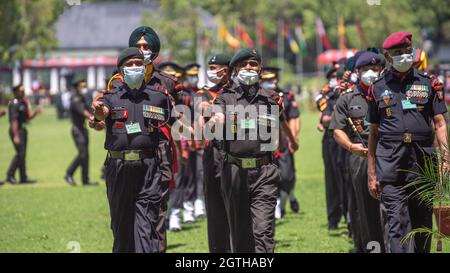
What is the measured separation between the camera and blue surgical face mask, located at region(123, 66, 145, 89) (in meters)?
9.88

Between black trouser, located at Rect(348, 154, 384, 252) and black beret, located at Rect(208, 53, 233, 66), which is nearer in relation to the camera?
black trouser, located at Rect(348, 154, 384, 252)

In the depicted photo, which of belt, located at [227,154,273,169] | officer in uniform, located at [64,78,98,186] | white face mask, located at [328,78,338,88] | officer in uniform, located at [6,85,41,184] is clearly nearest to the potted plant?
belt, located at [227,154,273,169]

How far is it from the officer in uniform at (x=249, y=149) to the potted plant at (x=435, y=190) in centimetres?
136

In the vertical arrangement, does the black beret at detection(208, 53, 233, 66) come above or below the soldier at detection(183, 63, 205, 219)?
above

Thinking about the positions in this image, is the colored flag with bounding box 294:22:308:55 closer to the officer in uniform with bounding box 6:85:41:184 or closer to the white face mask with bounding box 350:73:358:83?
the officer in uniform with bounding box 6:85:41:184

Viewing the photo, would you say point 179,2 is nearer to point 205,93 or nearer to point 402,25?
point 402,25

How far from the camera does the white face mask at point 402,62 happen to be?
9.48 meters

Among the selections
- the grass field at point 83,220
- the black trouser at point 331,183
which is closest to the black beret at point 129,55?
the grass field at point 83,220

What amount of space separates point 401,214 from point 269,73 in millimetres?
6477

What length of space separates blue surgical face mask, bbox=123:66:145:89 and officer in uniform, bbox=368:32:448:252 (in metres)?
2.22

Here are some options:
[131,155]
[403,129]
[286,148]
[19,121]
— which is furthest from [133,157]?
[19,121]

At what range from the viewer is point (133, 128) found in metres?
9.91

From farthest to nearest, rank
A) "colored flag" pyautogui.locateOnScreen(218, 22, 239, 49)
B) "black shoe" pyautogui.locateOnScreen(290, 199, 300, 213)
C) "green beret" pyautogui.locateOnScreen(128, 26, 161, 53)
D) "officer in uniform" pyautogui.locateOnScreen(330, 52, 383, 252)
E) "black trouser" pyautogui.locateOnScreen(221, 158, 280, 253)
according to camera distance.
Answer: "colored flag" pyautogui.locateOnScreen(218, 22, 239, 49), "black shoe" pyautogui.locateOnScreen(290, 199, 300, 213), "officer in uniform" pyautogui.locateOnScreen(330, 52, 383, 252), "green beret" pyautogui.locateOnScreen(128, 26, 161, 53), "black trouser" pyautogui.locateOnScreen(221, 158, 280, 253)

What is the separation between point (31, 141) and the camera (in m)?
39.5
